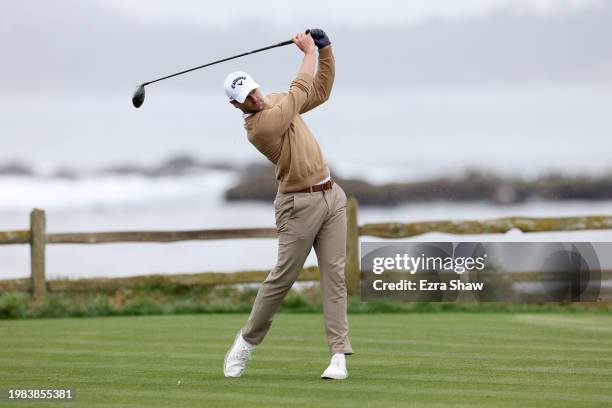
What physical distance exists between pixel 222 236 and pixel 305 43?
22.8 ft

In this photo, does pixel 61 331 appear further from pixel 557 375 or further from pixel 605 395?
pixel 605 395

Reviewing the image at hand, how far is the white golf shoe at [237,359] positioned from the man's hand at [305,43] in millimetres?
1939

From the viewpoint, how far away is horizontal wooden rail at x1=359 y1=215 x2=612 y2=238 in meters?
14.6

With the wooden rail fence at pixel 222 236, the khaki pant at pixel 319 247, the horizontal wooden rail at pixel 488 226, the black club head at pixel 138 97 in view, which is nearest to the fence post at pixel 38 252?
the wooden rail fence at pixel 222 236

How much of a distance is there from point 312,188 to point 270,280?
68cm

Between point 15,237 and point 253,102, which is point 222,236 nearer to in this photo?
point 15,237

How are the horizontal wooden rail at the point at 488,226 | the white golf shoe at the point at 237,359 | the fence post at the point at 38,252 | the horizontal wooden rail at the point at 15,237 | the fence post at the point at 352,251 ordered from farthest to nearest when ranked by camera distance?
the horizontal wooden rail at the point at 488,226 → the fence post at the point at 352,251 → the fence post at the point at 38,252 → the horizontal wooden rail at the point at 15,237 → the white golf shoe at the point at 237,359

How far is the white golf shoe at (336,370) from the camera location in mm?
7902

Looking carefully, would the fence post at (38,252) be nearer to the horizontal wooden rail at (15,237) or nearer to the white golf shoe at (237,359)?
the horizontal wooden rail at (15,237)

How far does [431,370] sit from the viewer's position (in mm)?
8383

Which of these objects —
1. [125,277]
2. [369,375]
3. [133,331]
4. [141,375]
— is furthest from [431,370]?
[125,277]

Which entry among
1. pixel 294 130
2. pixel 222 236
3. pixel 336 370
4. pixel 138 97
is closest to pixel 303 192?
pixel 294 130

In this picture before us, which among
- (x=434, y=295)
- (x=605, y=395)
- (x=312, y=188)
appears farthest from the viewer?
(x=434, y=295)

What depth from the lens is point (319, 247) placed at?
808cm
